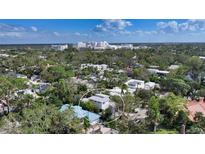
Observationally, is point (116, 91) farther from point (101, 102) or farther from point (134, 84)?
point (101, 102)

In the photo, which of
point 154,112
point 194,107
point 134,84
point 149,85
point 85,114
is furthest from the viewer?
point 134,84

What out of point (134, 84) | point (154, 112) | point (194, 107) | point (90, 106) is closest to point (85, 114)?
point (90, 106)

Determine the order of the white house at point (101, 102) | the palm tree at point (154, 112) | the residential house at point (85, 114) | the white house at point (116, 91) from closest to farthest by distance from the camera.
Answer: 1. the palm tree at point (154, 112)
2. the residential house at point (85, 114)
3. the white house at point (101, 102)
4. the white house at point (116, 91)

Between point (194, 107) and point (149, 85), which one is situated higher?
point (149, 85)

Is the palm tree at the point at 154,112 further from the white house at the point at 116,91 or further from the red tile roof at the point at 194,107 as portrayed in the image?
the white house at the point at 116,91

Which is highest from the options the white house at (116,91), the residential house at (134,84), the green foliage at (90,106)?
the residential house at (134,84)

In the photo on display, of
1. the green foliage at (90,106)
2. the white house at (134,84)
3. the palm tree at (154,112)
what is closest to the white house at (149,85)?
the white house at (134,84)
